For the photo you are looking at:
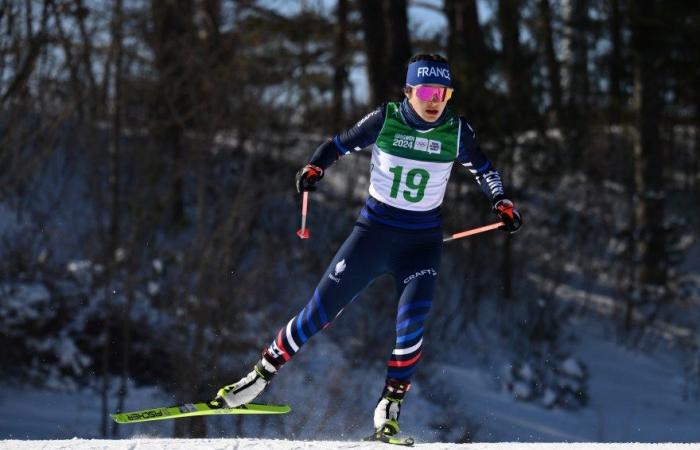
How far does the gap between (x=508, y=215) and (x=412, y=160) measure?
638 millimetres

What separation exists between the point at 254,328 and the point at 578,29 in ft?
37.9

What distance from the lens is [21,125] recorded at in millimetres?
12812

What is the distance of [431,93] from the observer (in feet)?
18.1

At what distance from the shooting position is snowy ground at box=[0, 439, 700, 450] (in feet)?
18.1

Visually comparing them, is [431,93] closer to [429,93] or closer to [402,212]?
[429,93]

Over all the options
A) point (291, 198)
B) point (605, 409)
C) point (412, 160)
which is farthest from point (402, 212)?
point (291, 198)

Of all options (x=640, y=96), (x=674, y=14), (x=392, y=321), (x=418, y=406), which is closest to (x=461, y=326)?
(x=392, y=321)

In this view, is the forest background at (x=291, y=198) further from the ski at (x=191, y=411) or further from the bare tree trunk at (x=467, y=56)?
the ski at (x=191, y=411)

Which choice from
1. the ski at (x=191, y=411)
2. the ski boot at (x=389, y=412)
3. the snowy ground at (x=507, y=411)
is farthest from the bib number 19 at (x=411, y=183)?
the snowy ground at (x=507, y=411)

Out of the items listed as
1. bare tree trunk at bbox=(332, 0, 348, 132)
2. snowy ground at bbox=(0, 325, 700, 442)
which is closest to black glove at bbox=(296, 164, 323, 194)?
snowy ground at bbox=(0, 325, 700, 442)

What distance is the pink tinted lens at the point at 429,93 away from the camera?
5508mm

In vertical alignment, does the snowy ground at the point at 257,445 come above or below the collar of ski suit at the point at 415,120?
below

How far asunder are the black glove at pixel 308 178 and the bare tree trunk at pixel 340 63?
11.8 m

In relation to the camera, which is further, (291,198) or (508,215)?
(291,198)
